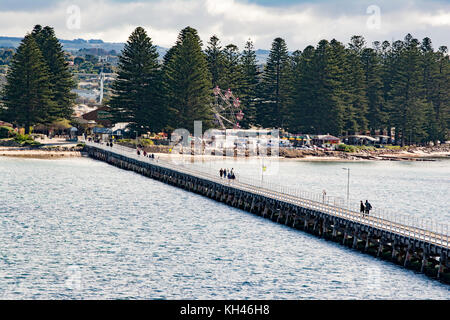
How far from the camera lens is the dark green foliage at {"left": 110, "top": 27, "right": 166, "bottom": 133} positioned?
14338 cm

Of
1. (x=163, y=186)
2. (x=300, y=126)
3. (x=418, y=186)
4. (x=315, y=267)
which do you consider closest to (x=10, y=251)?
(x=315, y=267)

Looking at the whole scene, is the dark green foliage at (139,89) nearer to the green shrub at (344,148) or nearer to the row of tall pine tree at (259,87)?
the row of tall pine tree at (259,87)

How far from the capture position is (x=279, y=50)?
174 metres

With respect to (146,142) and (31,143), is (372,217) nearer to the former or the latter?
(146,142)

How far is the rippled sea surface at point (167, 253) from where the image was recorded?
4091cm

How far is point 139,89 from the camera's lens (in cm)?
14562

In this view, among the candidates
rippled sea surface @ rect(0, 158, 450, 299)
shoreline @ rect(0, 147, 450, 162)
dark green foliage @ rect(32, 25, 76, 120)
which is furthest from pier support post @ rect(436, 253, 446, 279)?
dark green foliage @ rect(32, 25, 76, 120)

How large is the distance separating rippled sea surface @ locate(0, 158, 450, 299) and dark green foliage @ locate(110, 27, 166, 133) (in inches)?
2176

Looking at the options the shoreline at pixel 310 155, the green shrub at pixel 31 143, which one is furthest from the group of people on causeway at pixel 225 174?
the green shrub at pixel 31 143

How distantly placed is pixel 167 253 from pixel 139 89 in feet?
325

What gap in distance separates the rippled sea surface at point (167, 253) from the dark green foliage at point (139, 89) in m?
55.3

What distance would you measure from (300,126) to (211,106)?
2840cm

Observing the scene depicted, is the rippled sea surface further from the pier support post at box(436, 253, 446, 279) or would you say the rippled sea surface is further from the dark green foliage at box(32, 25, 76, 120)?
the dark green foliage at box(32, 25, 76, 120)
